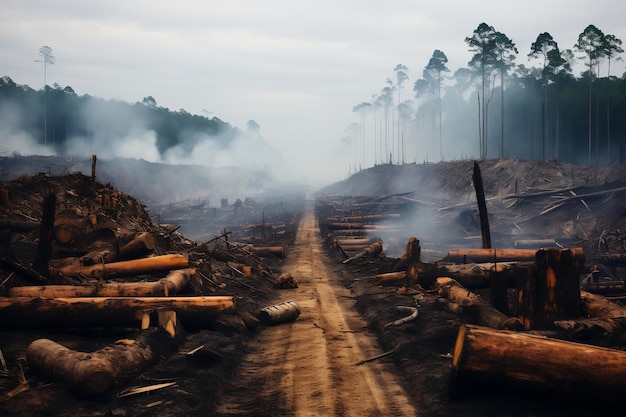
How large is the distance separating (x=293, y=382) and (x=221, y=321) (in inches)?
149

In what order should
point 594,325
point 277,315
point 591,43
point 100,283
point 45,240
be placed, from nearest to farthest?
point 594,325, point 100,283, point 45,240, point 277,315, point 591,43

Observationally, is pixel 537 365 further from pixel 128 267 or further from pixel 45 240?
pixel 45 240

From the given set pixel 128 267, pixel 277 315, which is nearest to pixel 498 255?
pixel 277 315

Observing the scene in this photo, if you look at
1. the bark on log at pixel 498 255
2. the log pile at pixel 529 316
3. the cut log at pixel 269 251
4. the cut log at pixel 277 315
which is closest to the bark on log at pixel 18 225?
the cut log at pixel 277 315

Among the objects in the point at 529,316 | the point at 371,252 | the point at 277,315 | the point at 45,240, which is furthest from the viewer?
the point at 371,252

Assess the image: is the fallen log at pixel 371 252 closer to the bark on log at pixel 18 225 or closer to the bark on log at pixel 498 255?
the bark on log at pixel 498 255

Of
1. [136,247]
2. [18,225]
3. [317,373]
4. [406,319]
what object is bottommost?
[317,373]

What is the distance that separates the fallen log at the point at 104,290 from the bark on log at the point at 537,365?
7.51 m

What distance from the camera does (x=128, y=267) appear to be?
15.0m

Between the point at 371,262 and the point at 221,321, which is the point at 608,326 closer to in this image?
the point at 221,321

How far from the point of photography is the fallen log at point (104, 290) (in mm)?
11836

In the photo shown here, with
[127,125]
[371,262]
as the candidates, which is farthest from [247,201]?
[127,125]

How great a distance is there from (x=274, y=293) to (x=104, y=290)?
7362 millimetres

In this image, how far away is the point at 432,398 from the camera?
8172 mm
